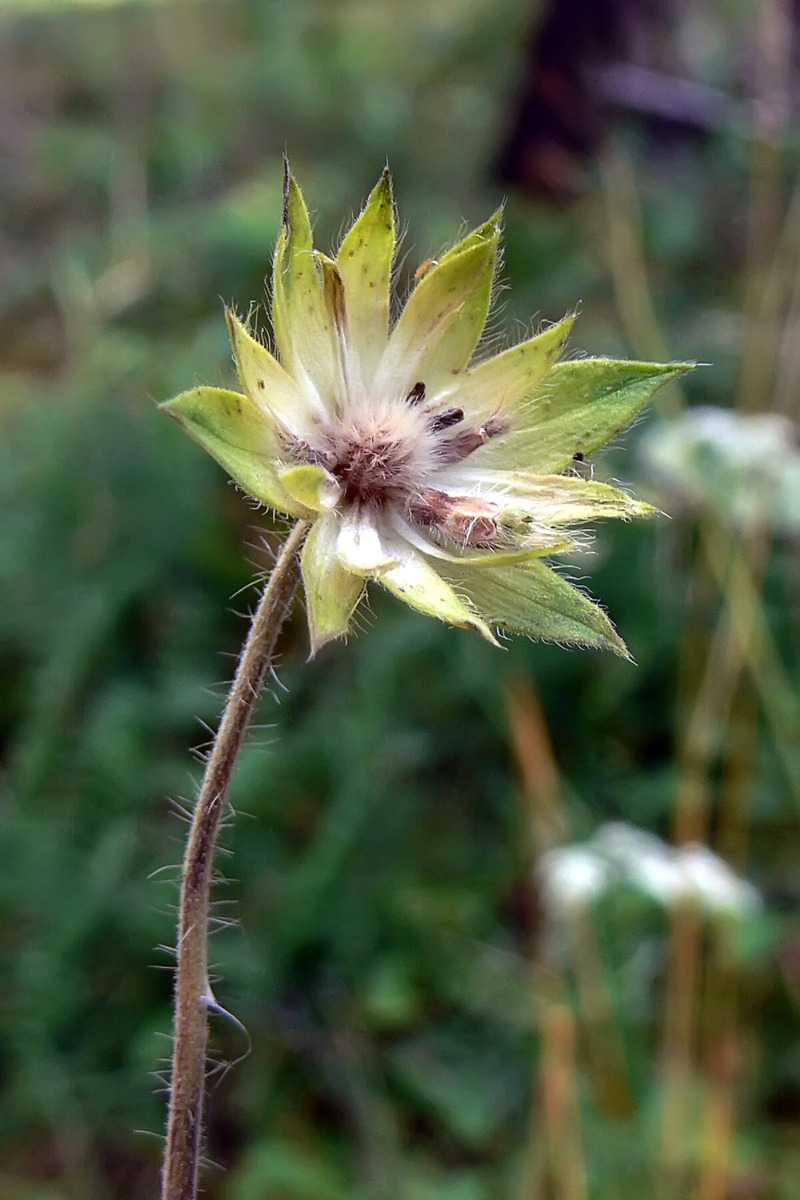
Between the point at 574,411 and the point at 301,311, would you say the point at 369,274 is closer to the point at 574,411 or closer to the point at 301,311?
the point at 301,311

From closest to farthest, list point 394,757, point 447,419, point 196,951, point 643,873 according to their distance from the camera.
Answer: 1. point 196,951
2. point 447,419
3. point 643,873
4. point 394,757

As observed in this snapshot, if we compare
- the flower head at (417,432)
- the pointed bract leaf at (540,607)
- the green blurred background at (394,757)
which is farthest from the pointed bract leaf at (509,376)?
the green blurred background at (394,757)

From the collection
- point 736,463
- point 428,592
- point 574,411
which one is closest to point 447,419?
point 574,411

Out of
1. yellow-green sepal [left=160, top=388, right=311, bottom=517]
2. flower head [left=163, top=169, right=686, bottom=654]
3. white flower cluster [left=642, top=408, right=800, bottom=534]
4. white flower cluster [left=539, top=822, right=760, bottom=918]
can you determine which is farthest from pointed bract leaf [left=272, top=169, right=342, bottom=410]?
white flower cluster [left=642, top=408, right=800, bottom=534]

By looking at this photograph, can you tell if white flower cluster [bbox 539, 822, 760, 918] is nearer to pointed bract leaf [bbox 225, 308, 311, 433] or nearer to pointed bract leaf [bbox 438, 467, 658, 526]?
pointed bract leaf [bbox 438, 467, 658, 526]

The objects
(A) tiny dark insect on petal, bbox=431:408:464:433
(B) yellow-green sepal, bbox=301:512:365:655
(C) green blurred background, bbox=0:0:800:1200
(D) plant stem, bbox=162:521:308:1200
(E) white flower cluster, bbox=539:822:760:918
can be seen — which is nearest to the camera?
(D) plant stem, bbox=162:521:308:1200

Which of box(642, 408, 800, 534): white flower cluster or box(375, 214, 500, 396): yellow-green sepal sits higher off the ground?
box(375, 214, 500, 396): yellow-green sepal

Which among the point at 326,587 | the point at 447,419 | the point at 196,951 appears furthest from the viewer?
the point at 447,419

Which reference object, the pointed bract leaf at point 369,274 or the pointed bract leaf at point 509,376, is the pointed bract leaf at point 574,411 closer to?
the pointed bract leaf at point 509,376
